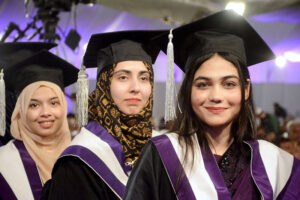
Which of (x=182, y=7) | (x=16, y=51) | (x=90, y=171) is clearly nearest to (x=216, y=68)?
(x=90, y=171)

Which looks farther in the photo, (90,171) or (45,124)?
(45,124)

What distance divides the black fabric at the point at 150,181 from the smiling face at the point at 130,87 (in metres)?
0.64

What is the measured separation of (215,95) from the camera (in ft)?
5.67

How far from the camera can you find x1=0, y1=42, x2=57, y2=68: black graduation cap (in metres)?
3.16

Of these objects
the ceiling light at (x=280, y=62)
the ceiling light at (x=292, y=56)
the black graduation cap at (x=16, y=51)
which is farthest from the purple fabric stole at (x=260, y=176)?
the ceiling light at (x=292, y=56)

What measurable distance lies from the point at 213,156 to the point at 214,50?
472mm

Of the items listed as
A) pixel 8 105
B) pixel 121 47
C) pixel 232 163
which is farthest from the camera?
pixel 8 105

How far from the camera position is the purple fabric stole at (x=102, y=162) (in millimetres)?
2240

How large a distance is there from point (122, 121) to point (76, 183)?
1.50 feet

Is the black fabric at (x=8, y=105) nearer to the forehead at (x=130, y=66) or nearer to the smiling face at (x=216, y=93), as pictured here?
the forehead at (x=130, y=66)

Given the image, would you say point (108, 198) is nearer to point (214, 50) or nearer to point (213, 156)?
point (213, 156)

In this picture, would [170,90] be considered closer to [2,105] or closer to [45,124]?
[45,124]

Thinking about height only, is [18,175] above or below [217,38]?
below

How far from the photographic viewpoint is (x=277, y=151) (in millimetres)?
1875
